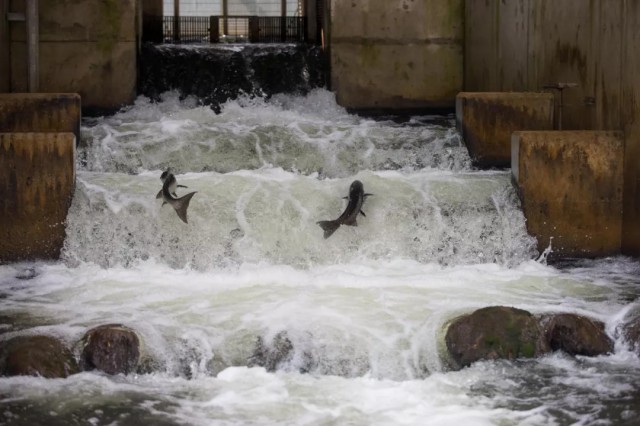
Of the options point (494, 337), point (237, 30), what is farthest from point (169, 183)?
point (237, 30)

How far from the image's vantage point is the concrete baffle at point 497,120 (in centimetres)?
1084

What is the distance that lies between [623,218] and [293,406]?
4972 mm

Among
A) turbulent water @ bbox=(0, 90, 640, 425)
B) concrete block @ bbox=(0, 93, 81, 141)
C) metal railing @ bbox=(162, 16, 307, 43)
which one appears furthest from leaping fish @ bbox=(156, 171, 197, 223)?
metal railing @ bbox=(162, 16, 307, 43)

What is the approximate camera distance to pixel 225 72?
14.5 meters

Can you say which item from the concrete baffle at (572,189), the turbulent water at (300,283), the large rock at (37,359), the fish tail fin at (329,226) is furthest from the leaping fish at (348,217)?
the large rock at (37,359)

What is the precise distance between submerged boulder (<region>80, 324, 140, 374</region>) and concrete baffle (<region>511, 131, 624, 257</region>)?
180 inches

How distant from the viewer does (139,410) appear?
215 inches

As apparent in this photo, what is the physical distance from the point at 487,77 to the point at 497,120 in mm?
2400

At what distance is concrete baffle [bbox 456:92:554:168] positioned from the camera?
35.6 ft

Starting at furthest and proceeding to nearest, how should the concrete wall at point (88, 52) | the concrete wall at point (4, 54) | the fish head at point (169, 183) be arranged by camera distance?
1. the concrete wall at point (88, 52)
2. the concrete wall at point (4, 54)
3. the fish head at point (169, 183)

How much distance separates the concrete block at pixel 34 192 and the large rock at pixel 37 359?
2986mm

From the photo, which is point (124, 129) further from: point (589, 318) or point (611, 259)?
point (589, 318)

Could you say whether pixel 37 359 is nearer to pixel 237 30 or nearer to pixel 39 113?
pixel 39 113

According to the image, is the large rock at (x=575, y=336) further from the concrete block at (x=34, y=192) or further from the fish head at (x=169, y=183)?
the concrete block at (x=34, y=192)
